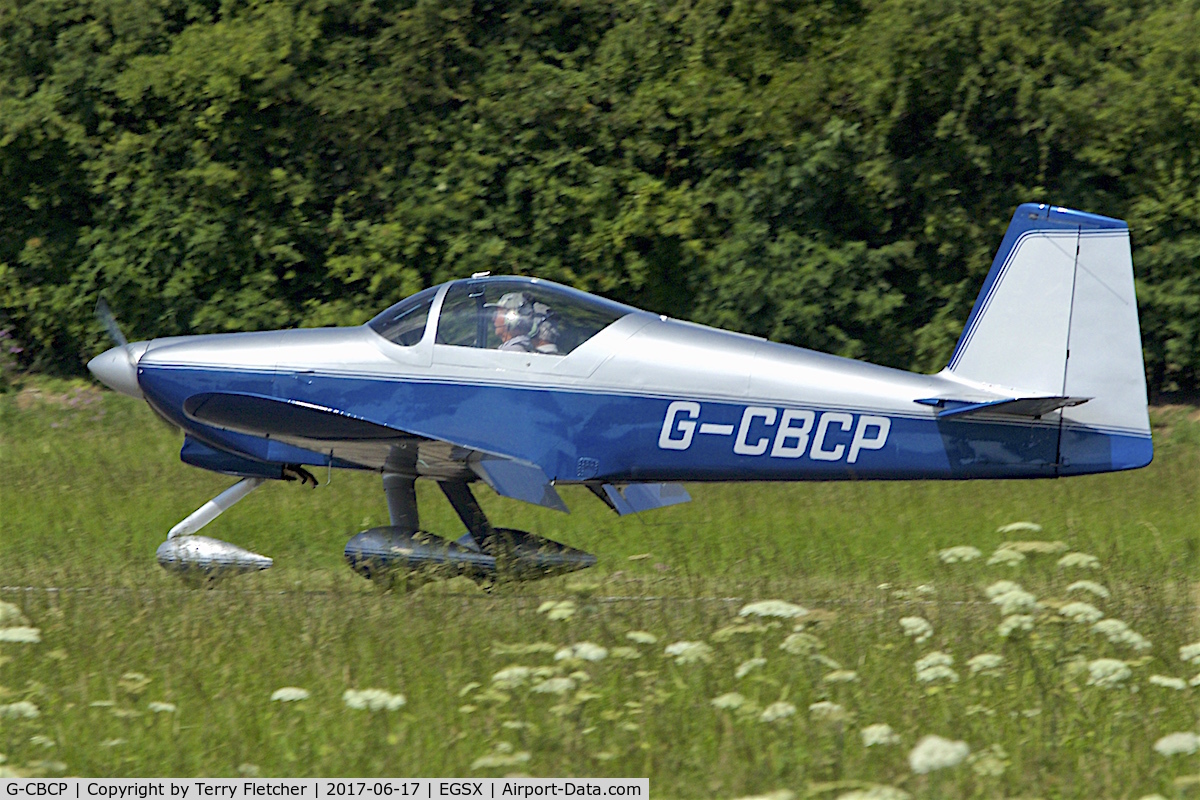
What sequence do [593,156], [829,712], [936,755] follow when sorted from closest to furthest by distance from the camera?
[936,755]
[829,712]
[593,156]

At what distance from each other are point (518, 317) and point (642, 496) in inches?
59.5

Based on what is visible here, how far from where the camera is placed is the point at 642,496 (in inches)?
335

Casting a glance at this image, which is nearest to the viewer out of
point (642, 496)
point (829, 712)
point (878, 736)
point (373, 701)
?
point (878, 736)

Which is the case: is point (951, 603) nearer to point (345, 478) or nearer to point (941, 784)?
point (941, 784)

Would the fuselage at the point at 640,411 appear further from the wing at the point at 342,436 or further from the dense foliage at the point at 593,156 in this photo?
the dense foliage at the point at 593,156

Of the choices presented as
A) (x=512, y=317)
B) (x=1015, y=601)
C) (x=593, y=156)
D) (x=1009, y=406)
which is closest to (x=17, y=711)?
(x=512, y=317)

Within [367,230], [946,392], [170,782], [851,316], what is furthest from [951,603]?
[367,230]

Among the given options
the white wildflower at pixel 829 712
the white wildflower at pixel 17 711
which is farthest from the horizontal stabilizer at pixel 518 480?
the white wildflower at pixel 17 711

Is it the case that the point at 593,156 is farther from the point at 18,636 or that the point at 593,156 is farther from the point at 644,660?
the point at 18,636

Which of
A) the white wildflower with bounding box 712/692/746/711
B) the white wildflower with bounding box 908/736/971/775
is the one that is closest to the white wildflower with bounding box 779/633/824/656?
the white wildflower with bounding box 712/692/746/711

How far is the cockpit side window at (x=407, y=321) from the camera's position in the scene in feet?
25.7

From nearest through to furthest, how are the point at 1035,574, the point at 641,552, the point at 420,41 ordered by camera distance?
the point at 1035,574, the point at 641,552, the point at 420,41

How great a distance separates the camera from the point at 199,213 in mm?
15477

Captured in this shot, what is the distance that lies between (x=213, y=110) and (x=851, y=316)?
7.51 meters
